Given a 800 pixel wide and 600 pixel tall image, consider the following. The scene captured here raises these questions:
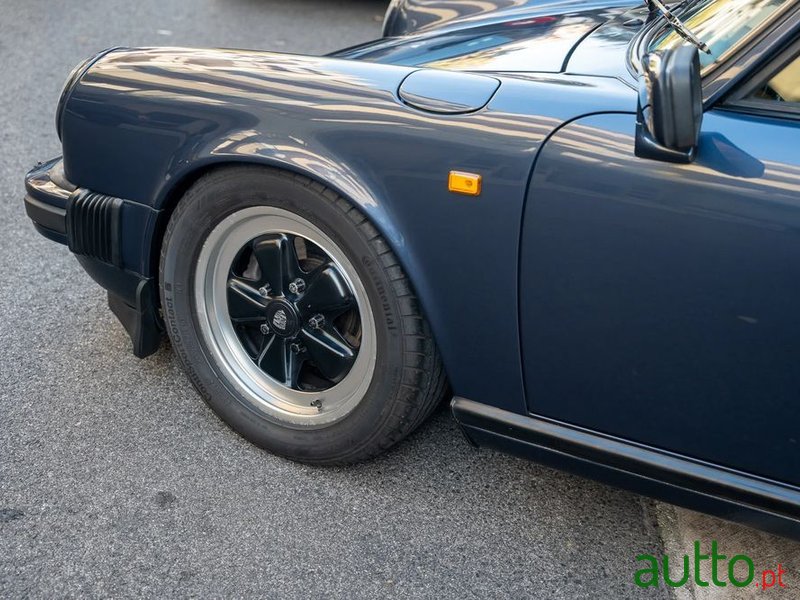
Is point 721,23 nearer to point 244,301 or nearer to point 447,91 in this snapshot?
point 447,91

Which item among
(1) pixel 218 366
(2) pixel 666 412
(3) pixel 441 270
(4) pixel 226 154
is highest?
(4) pixel 226 154

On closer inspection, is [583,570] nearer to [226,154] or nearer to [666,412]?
[666,412]

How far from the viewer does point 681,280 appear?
5.99ft

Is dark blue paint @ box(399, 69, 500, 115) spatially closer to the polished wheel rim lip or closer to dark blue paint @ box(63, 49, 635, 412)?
dark blue paint @ box(63, 49, 635, 412)

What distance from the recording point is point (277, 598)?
7.11 ft

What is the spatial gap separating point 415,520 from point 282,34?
4814 mm

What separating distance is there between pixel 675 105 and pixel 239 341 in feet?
4.58

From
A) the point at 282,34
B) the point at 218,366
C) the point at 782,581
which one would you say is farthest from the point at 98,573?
the point at 282,34

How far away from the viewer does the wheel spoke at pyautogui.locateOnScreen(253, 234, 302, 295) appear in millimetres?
2410

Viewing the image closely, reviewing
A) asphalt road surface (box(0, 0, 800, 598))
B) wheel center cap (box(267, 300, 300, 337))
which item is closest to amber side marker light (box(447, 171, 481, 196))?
wheel center cap (box(267, 300, 300, 337))

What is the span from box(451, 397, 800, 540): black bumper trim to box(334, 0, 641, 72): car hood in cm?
83

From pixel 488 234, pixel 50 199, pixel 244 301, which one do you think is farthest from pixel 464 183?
pixel 50 199

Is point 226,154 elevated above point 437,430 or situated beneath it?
elevated above

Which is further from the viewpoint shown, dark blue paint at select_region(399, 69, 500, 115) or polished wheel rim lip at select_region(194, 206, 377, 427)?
polished wheel rim lip at select_region(194, 206, 377, 427)
